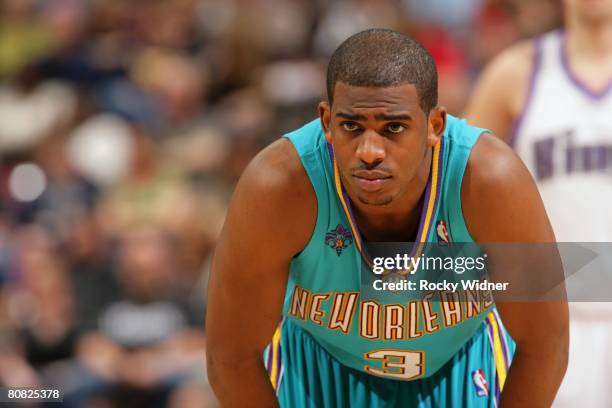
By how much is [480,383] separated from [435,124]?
856mm

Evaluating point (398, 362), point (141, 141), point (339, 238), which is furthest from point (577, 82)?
point (141, 141)

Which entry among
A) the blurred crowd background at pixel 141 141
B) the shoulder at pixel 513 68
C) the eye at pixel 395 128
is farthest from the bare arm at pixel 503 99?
the blurred crowd background at pixel 141 141

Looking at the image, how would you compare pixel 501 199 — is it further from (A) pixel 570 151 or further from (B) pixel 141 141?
(B) pixel 141 141

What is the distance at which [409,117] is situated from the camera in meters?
2.43

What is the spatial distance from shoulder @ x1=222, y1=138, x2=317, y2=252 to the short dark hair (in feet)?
0.93

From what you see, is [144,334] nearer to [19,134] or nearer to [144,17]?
[19,134]

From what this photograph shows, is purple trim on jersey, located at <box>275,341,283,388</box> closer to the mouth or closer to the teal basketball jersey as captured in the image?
the teal basketball jersey

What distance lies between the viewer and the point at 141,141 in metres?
6.50

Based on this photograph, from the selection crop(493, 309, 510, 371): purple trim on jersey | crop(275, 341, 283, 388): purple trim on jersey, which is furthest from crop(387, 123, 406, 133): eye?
crop(275, 341, 283, 388): purple trim on jersey

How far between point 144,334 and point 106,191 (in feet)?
4.66

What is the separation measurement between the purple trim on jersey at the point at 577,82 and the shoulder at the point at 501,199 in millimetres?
1434

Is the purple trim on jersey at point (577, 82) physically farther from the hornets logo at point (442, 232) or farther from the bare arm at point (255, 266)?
the bare arm at point (255, 266)

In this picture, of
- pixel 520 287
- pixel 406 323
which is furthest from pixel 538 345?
pixel 406 323

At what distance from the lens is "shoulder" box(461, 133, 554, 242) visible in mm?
2559
